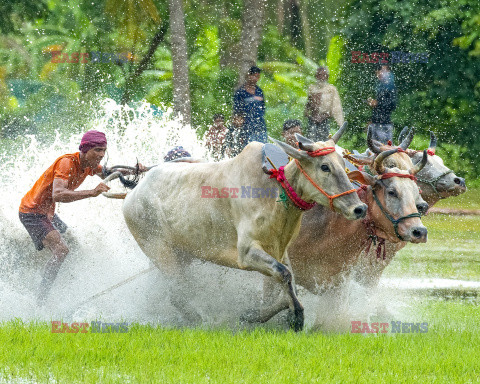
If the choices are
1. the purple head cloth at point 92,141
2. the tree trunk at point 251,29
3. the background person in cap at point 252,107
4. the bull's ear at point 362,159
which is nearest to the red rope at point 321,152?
the bull's ear at point 362,159

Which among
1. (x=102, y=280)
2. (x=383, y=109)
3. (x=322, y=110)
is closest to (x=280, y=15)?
(x=322, y=110)

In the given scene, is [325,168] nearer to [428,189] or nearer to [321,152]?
[321,152]

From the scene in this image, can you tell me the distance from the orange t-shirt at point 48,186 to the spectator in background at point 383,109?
469 cm

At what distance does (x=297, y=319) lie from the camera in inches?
257

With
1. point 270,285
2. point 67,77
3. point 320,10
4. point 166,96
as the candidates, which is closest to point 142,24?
point 166,96

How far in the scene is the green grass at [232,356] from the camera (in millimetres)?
5219

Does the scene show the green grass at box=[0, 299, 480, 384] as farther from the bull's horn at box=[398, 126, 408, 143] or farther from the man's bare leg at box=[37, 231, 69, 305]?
the bull's horn at box=[398, 126, 408, 143]

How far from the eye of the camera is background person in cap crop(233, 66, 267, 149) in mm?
11383

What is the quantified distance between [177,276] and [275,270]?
1437mm

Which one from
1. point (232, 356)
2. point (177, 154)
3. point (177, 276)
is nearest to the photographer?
point (232, 356)

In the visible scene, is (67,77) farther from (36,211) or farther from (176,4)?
(36,211)

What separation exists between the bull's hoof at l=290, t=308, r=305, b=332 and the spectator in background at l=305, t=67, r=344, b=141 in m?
5.41

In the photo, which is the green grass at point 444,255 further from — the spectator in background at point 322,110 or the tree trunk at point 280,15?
the tree trunk at point 280,15

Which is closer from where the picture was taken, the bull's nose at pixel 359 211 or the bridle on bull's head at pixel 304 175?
the bull's nose at pixel 359 211
